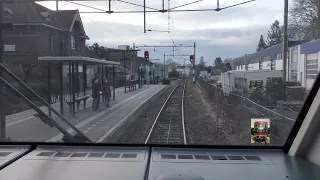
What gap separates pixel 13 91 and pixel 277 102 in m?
2.70

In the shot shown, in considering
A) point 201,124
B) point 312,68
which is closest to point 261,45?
point 312,68

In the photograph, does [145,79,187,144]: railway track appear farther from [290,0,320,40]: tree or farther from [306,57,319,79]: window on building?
[290,0,320,40]: tree

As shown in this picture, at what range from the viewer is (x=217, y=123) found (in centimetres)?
482

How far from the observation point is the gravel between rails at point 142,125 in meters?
4.00

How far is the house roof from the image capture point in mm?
3385

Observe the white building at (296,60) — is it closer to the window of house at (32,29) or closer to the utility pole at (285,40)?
the utility pole at (285,40)

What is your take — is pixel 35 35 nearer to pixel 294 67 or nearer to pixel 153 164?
pixel 153 164

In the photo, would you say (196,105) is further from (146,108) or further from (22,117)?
(22,117)

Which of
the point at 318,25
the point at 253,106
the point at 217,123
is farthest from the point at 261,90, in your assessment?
the point at 318,25

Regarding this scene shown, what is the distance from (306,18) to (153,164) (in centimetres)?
178

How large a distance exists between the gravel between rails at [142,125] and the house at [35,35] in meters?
1.16

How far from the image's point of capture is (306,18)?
3.06 metres

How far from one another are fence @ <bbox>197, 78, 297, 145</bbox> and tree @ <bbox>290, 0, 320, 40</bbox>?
31.0 inches

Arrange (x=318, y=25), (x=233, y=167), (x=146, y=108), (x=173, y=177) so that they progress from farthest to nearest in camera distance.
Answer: (x=146, y=108) → (x=318, y=25) → (x=233, y=167) → (x=173, y=177)
